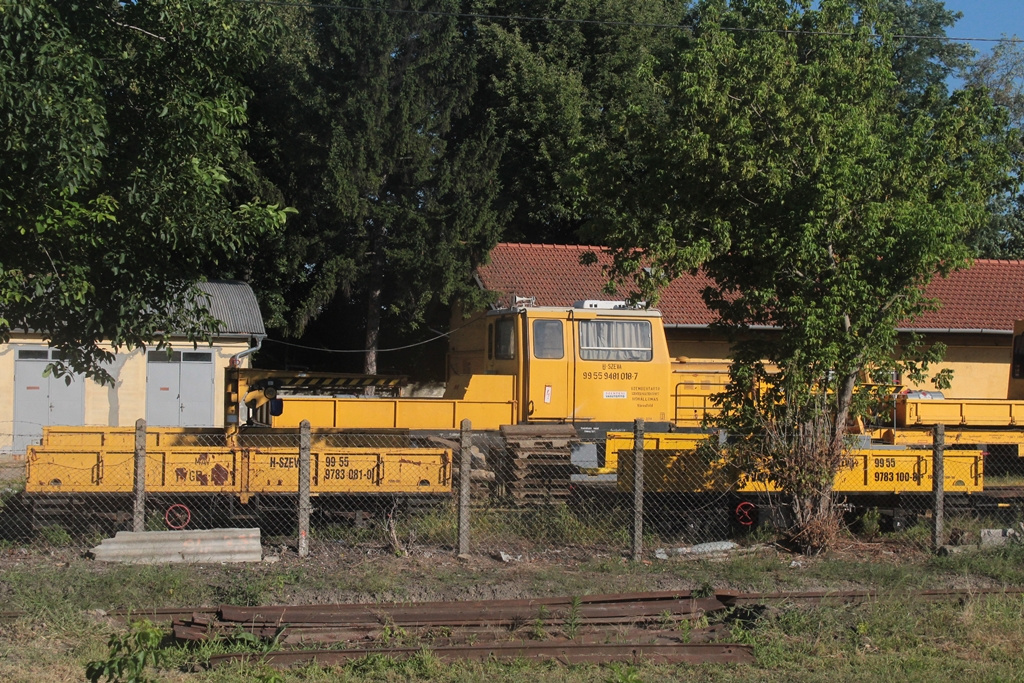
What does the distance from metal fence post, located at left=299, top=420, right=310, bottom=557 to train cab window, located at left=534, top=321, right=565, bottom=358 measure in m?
5.13

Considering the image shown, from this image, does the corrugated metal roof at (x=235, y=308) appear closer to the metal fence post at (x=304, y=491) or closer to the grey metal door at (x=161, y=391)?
the grey metal door at (x=161, y=391)

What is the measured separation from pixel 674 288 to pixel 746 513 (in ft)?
46.7

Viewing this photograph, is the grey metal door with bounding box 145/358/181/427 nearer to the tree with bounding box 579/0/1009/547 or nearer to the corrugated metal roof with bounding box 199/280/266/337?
the corrugated metal roof with bounding box 199/280/266/337

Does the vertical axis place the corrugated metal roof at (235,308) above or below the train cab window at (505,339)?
above

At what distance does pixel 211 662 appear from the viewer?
22.7ft

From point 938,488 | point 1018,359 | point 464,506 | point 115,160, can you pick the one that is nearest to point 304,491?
point 464,506

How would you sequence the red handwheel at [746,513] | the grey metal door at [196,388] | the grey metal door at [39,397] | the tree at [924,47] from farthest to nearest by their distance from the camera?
1. the tree at [924,47]
2. the grey metal door at [196,388]
3. the grey metal door at [39,397]
4. the red handwheel at [746,513]

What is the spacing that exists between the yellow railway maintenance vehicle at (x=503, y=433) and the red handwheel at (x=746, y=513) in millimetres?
194

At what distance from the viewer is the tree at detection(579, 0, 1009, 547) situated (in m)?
9.99

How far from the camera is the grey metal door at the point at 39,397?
69.9 ft

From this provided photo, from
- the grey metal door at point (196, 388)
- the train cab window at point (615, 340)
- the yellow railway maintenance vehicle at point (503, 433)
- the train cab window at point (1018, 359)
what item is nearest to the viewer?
the yellow railway maintenance vehicle at point (503, 433)

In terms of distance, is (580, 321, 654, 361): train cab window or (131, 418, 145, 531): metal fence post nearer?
(131, 418, 145, 531): metal fence post

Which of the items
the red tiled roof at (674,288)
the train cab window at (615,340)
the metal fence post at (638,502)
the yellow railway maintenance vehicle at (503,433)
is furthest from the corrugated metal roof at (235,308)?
the metal fence post at (638,502)

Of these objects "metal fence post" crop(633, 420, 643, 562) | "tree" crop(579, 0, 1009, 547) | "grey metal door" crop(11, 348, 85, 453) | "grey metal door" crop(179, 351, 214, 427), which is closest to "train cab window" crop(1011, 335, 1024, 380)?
"tree" crop(579, 0, 1009, 547)
